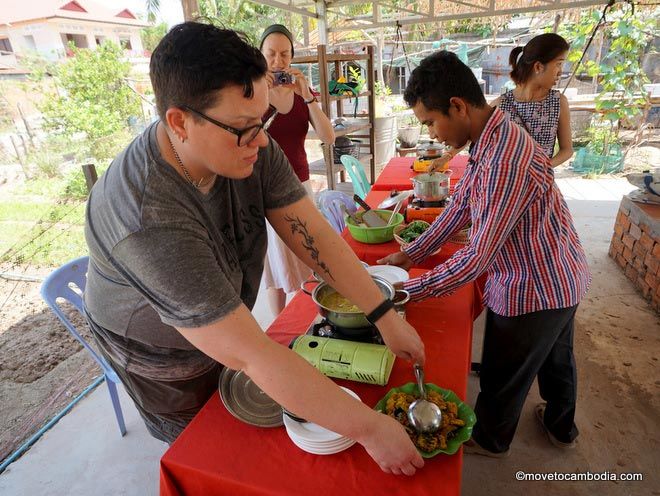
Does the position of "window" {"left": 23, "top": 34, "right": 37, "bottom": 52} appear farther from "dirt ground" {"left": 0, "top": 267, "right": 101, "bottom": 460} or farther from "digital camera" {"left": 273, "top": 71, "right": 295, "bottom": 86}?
"digital camera" {"left": 273, "top": 71, "right": 295, "bottom": 86}

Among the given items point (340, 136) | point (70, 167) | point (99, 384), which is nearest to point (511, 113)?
point (340, 136)

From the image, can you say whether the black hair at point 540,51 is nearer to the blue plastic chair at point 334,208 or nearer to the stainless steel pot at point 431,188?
the stainless steel pot at point 431,188

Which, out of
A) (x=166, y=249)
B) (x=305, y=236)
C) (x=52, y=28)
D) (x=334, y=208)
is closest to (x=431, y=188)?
(x=334, y=208)

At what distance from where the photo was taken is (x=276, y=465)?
33.8 inches

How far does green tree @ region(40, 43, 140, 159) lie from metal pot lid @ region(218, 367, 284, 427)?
4277mm

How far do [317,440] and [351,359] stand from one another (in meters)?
0.24

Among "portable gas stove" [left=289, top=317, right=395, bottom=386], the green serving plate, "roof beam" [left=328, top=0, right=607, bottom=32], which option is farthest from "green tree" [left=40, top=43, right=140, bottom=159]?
the green serving plate

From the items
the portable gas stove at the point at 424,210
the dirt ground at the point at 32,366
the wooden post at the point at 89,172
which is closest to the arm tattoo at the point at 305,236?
the portable gas stove at the point at 424,210

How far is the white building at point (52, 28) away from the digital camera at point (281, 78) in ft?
9.61

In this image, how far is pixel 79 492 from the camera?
5.79 ft

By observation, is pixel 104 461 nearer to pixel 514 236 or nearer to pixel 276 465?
pixel 276 465

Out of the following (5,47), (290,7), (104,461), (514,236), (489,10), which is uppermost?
(290,7)

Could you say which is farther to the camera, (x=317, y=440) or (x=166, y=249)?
(x=317, y=440)

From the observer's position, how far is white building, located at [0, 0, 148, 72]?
3705 millimetres
